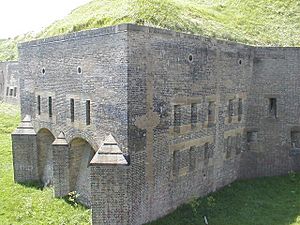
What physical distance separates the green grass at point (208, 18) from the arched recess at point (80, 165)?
5.48m

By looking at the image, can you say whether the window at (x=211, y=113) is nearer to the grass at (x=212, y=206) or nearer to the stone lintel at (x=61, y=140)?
the grass at (x=212, y=206)

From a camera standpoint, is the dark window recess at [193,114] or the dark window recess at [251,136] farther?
the dark window recess at [251,136]

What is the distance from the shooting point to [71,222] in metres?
12.0

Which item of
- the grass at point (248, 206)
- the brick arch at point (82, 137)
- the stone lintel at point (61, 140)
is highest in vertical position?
the brick arch at point (82, 137)

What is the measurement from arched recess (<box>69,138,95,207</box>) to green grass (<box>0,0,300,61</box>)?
548 centimetres

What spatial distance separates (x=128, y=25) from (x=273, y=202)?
28.5ft

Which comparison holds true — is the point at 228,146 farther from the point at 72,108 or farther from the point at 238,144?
the point at 72,108

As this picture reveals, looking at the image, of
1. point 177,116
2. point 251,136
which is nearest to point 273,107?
point 251,136

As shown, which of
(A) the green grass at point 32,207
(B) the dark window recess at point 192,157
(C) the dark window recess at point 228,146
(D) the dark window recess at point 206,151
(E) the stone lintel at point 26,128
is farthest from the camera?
(C) the dark window recess at point 228,146

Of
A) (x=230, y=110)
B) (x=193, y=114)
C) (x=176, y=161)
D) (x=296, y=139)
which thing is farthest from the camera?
(x=296, y=139)

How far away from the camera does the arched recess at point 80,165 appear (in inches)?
521

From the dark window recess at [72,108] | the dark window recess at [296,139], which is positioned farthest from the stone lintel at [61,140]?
the dark window recess at [296,139]

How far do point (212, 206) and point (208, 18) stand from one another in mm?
11190

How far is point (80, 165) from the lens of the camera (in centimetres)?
1371
